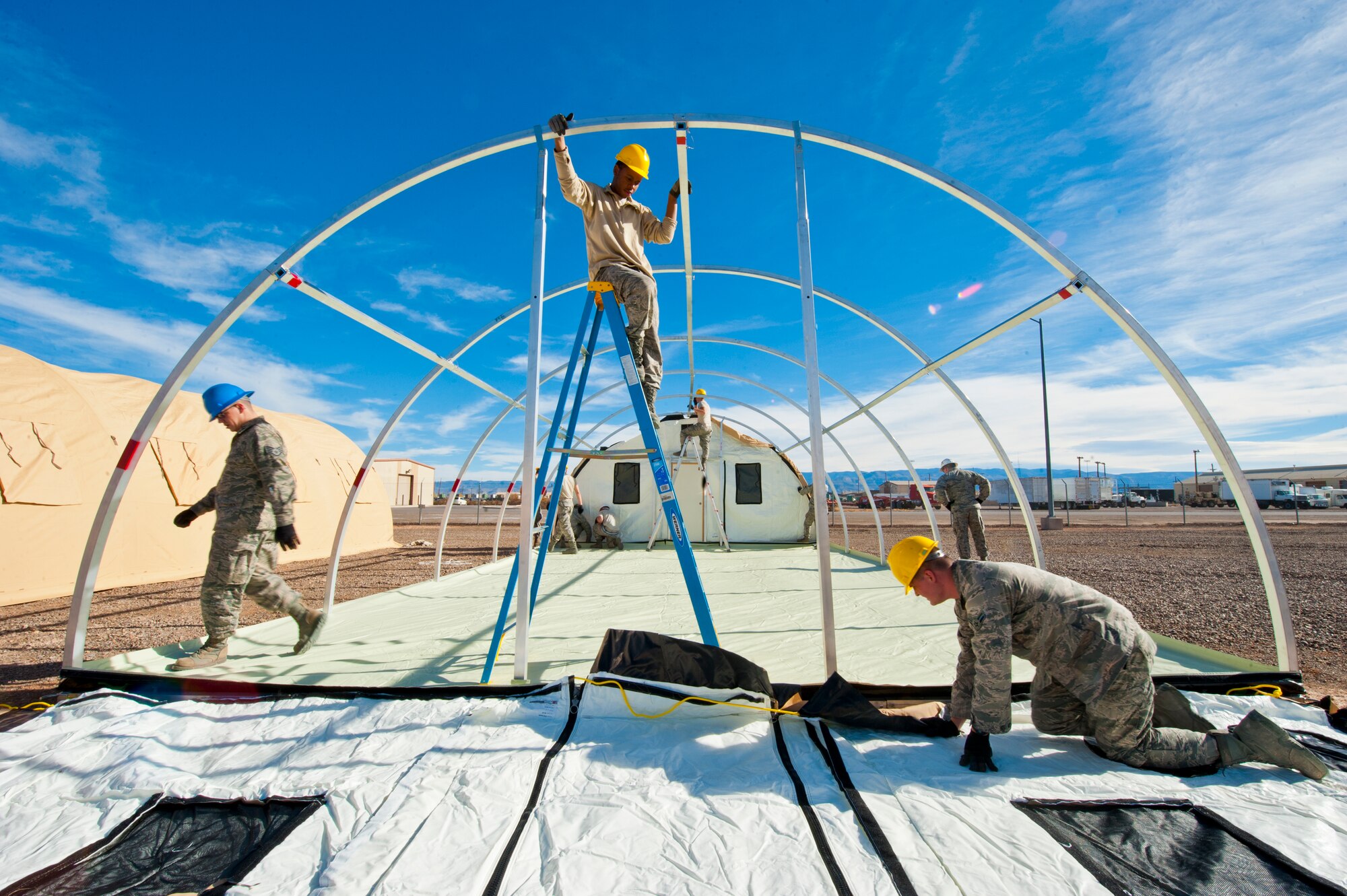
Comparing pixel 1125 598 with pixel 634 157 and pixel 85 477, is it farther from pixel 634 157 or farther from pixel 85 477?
pixel 85 477

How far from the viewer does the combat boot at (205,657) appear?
348cm

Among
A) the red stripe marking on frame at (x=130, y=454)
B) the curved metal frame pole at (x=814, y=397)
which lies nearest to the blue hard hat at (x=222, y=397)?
the red stripe marking on frame at (x=130, y=454)

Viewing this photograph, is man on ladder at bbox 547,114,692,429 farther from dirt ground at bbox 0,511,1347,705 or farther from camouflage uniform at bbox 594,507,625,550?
camouflage uniform at bbox 594,507,625,550

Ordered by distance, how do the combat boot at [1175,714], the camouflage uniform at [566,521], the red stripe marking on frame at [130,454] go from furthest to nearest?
1. the camouflage uniform at [566,521]
2. the red stripe marking on frame at [130,454]
3. the combat boot at [1175,714]

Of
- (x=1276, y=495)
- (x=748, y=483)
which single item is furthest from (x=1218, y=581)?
(x=1276, y=495)

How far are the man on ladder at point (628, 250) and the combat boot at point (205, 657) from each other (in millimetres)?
3242

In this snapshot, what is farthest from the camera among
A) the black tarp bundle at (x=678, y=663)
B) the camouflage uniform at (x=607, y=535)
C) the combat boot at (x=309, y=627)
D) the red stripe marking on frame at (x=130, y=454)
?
the camouflage uniform at (x=607, y=535)

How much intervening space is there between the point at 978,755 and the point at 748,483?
35.2 feet

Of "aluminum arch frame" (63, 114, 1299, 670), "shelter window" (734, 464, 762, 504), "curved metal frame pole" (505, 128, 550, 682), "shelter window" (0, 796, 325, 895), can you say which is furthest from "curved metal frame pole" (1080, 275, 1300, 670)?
"shelter window" (734, 464, 762, 504)

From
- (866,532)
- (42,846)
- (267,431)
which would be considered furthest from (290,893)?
(866,532)

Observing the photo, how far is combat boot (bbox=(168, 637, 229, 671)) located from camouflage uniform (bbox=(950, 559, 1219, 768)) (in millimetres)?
4401

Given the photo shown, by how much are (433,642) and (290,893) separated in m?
2.89

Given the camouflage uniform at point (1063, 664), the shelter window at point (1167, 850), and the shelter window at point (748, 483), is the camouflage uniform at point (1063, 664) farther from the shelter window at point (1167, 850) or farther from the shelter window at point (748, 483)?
the shelter window at point (748, 483)

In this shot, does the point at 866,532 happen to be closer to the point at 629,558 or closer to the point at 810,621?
the point at 629,558
